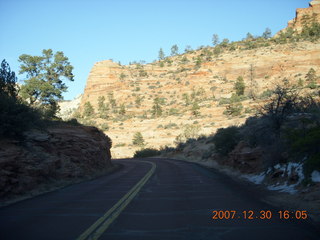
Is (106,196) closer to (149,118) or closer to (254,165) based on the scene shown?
(254,165)

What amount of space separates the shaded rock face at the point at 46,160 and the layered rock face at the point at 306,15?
334ft

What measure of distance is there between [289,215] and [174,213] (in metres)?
2.70

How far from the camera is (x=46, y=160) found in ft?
44.2

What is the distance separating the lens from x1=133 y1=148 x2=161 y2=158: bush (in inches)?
2024

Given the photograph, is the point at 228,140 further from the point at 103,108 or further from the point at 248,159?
the point at 103,108

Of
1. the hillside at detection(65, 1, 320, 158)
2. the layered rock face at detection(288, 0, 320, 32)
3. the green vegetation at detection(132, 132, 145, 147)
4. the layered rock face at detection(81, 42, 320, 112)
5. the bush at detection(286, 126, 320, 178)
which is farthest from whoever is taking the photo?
the layered rock face at detection(288, 0, 320, 32)

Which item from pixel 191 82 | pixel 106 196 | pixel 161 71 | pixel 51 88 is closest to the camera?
pixel 106 196

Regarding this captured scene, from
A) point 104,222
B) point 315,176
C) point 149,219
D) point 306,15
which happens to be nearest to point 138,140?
point 315,176

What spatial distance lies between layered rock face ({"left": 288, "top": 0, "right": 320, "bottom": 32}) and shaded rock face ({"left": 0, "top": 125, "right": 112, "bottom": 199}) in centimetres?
10173

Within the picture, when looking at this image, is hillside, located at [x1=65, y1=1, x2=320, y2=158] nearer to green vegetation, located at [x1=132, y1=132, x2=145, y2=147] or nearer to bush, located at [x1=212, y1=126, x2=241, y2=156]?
green vegetation, located at [x1=132, y1=132, x2=145, y2=147]

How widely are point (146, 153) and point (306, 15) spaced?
86.9m

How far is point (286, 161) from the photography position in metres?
11.7

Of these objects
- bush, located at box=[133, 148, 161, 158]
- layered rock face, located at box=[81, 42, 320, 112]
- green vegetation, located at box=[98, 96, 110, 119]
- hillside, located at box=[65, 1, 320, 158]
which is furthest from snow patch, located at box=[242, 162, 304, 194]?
green vegetation, located at box=[98, 96, 110, 119]

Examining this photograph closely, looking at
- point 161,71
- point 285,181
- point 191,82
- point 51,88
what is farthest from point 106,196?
point 161,71
